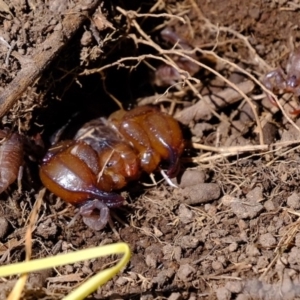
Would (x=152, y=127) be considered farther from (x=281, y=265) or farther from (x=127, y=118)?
(x=281, y=265)

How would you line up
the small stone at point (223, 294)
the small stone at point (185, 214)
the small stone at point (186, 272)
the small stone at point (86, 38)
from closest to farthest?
the small stone at point (223, 294) → the small stone at point (186, 272) → the small stone at point (185, 214) → the small stone at point (86, 38)

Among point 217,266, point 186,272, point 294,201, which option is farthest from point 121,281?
point 294,201

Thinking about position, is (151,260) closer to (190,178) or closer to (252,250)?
(252,250)

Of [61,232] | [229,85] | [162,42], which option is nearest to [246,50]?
[229,85]

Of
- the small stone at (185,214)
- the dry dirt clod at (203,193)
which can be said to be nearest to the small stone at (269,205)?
the dry dirt clod at (203,193)

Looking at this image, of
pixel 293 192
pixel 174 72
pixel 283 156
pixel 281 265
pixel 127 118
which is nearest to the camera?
pixel 281 265

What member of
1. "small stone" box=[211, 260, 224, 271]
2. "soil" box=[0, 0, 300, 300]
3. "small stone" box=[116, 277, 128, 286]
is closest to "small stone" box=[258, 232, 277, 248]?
"soil" box=[0, 0, 300, 300]

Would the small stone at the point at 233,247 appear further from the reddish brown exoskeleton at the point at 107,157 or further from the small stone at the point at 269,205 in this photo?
the reddish brown exoskeleton at the point at 107,157

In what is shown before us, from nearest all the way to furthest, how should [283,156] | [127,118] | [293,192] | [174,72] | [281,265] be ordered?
[281,265], [293,192], [283,156], [127,118], [174,72]
